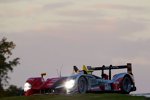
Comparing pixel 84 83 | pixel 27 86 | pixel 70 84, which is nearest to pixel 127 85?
pixel 84 83

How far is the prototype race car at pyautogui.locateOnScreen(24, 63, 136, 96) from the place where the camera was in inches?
993

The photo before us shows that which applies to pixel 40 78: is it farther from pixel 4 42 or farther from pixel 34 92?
pixel 4 42

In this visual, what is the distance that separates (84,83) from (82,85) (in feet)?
0.73

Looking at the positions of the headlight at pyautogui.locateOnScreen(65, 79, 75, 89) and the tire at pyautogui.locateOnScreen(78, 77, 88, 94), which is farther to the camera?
the tire at pyautogui.locateOnScreen(78, 77, 88, 94)

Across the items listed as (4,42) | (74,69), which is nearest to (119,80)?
(74,69)

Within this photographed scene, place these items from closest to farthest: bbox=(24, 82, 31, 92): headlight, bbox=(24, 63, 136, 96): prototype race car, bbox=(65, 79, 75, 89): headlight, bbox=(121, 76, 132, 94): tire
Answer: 1. bbox=(65, 79, 75, 89): headlight
2. bbox=(24, 63, 136, 96): prototype race car
3. bbox=(24, 82, 31, 92): headlight
4. bbox=(121, 76, 132, 94): tire

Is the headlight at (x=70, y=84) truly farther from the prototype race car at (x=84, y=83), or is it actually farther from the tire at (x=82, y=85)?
the tire at (x=82, y=85)

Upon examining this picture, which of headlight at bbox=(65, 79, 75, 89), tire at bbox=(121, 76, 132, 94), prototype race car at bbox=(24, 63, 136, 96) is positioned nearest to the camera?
headlight at bbox=(65, 79, 75, 89)

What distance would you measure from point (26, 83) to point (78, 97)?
256 inches

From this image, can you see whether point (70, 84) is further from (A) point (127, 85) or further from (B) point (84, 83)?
(A) point (127, 85)

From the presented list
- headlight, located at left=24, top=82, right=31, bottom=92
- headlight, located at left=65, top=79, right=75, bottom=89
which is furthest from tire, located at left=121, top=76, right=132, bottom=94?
headlight, located at left=24, top=82, right=31, bottom=92

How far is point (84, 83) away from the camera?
2573 centimetres

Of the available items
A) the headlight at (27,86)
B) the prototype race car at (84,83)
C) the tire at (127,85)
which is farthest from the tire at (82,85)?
the headlight at (27,86)

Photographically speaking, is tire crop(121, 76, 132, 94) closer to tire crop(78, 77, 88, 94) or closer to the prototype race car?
the prototype race car
